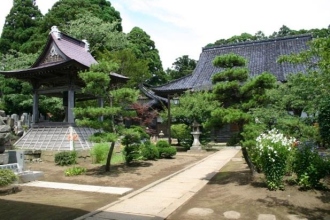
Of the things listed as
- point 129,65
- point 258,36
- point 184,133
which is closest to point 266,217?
point 184,133

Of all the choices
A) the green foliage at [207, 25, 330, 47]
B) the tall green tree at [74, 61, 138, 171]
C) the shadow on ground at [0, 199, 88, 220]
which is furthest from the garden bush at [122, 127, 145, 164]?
the green foliage at [207, 25, 330, 47]

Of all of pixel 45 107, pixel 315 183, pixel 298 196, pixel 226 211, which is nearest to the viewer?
pixel 226 211

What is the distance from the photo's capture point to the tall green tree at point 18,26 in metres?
34.6

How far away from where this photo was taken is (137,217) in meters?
5.89

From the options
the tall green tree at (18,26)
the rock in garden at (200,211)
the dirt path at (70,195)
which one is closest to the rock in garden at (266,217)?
the rock in garden at (200,211)

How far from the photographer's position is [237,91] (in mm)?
9852

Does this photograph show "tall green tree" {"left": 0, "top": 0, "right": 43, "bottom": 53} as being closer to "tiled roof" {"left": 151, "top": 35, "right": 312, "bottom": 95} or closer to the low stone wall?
"tiled roof" {"left": 151, "top": 35, "right": 312, "bottom": 95}

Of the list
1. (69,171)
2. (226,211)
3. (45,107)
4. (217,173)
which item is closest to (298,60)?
(226,211)

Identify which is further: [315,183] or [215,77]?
[215,77]

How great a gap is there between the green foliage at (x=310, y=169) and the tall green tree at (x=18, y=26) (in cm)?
3450

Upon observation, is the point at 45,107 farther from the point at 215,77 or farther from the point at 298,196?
the point at 298,196

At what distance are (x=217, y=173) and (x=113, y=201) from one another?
5.09 m

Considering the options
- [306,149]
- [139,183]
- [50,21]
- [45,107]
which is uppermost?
[50,21]

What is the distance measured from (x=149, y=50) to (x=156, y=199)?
3939cm
